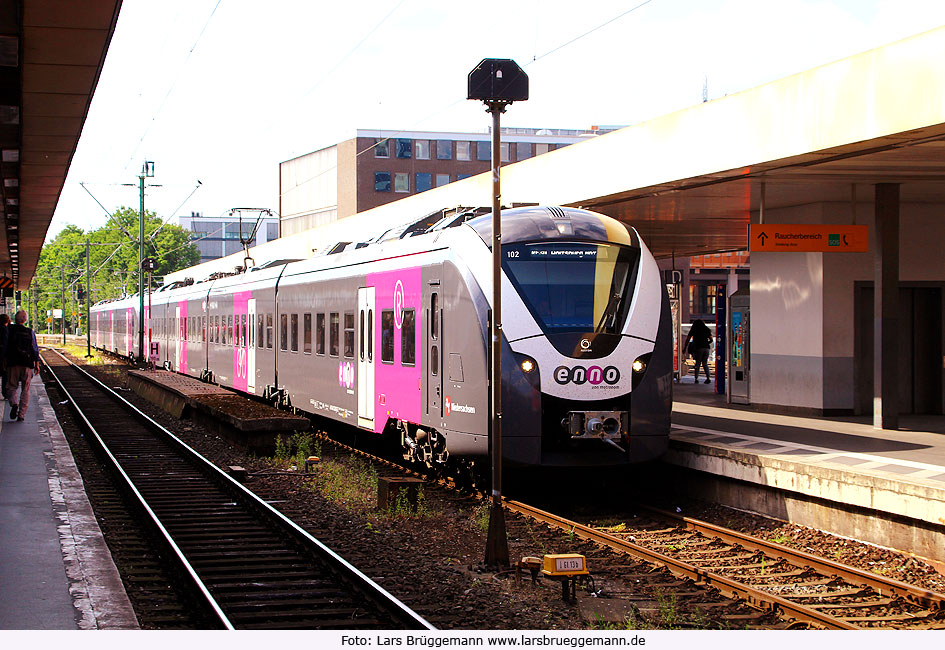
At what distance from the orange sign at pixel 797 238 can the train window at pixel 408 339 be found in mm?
5194

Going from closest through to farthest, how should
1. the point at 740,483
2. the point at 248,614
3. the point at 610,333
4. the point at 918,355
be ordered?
the point at 248,614 → the point at 610,333 → the point at 740,483 → the point at 918,355

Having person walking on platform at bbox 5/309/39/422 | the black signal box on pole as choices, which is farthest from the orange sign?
person walking on platform at bbox 5/309/39/422

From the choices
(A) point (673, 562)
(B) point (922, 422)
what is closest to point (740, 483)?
(A) point (673, 562)

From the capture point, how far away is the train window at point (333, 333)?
58.6 ft

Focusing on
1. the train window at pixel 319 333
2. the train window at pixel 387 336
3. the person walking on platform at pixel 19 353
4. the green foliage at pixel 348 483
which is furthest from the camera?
Answer: the person walking on platform at pixel 19 353

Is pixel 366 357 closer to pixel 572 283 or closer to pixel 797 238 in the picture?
pixel 572 283

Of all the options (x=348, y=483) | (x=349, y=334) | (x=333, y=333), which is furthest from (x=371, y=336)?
(x=333, y=333)

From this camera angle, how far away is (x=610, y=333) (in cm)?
1205

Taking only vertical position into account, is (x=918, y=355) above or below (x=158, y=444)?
above

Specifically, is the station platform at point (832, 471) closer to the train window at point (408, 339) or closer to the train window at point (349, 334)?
the train window at point (408, 339)

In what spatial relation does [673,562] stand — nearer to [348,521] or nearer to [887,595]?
[887,595]

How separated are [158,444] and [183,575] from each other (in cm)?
1167

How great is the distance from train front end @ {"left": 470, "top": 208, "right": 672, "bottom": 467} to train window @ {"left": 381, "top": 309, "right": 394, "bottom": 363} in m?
2.93

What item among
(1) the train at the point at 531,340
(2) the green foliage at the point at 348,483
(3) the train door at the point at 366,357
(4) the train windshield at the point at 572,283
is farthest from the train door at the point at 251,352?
(4) the train windshield at the point at 572,283
